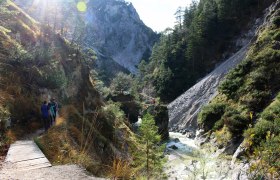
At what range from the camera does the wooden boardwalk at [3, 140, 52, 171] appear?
28.0ft

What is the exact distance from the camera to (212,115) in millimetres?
41781

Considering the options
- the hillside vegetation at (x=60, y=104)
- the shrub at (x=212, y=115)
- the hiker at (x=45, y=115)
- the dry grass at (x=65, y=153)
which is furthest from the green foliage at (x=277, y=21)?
the hiker at (x=45, y=115)

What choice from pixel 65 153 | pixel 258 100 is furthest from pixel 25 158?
pixel 258 100

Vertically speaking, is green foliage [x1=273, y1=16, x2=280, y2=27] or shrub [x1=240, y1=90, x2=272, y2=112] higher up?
green foliage [x1=273, y1=16, x2=280, y2=27]

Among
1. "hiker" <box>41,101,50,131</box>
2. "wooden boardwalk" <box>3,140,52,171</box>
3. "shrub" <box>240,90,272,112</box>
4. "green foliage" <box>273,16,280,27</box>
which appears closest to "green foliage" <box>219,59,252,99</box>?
"shrub" <box>240,90,272,112</box>

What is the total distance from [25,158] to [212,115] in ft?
115

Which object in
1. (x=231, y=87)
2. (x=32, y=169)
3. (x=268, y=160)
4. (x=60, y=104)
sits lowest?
(x=32, y=169)

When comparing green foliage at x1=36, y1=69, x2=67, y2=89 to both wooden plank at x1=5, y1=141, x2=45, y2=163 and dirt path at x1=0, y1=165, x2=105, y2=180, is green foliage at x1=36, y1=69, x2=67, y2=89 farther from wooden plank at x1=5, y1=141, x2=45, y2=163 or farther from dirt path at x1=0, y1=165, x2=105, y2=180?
dirt path at x1=0, y1=165, x2=105, y2=180

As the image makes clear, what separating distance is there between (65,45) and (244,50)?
141ft

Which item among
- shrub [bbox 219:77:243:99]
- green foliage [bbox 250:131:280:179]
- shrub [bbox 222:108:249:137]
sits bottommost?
shrub [bbox 222:108:249:137]

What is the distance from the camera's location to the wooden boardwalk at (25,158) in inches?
336

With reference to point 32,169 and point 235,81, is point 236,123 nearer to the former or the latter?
point 235,81

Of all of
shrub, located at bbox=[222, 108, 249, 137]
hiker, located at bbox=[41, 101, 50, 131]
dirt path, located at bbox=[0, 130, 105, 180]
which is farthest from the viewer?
shrub, located at bbox=[222, 108, 249, 137]

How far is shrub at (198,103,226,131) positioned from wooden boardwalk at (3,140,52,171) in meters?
32.9
